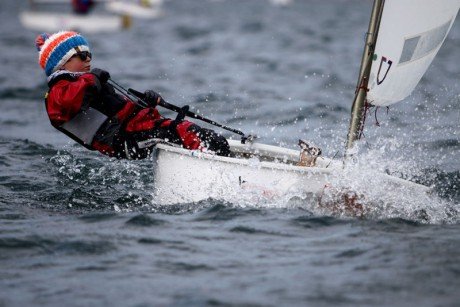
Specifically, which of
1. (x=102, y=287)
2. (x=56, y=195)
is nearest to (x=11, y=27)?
(x=56, y=195)

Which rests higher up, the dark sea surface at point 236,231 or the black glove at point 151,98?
the black glove at point 151,98

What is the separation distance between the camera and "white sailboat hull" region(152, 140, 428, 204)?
4918 millimetres

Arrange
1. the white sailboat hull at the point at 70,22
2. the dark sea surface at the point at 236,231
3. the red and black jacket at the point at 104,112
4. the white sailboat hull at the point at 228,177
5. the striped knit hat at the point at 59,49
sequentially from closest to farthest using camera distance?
the dark sea surface at the point at 236,231 < the white sailboat hull at the point at 228,177 < the red and black jacket at the point at 104,112 < the striped knit hat at the point at 59,49 < the white sailboat hull at the point at 70,22

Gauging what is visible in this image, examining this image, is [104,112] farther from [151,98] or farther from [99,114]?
[151,98]

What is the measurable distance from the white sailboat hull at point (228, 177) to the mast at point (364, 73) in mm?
258

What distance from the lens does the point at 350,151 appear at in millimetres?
4988

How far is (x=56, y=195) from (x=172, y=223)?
1426mm

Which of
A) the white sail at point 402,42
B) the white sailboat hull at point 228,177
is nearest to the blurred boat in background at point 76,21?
the white sailboat hull at point 228,177

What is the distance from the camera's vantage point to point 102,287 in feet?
12.5

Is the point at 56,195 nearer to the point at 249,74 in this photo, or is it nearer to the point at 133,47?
the point at 249,74

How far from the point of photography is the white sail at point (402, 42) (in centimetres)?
508

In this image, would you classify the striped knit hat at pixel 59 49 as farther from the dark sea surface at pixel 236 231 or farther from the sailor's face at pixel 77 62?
the dark sea surface at pixel 236 231

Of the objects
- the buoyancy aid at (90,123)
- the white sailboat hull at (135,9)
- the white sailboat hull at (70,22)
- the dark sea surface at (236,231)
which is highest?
the white sailboat hull at (135,9)

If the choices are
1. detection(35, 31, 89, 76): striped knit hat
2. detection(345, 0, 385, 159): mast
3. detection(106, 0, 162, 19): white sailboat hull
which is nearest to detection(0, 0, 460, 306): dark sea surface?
detection(345, 0, 385, 159): mast
